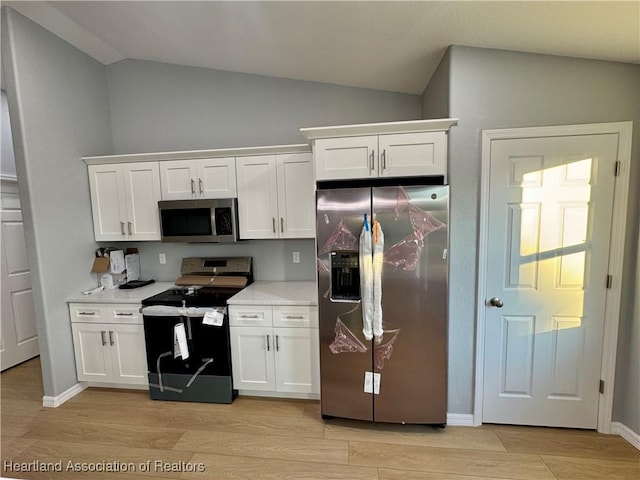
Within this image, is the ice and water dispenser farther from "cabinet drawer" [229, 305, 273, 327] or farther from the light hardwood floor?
the light hardwood floor

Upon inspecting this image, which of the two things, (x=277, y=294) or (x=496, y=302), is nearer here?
(x=496, y=302)

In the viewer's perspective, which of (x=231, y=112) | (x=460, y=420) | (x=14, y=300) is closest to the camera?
(x=460, y=420)

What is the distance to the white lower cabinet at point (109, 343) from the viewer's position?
247cm

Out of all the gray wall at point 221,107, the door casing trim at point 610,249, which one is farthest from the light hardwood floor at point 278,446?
the gray wall at point 221,107

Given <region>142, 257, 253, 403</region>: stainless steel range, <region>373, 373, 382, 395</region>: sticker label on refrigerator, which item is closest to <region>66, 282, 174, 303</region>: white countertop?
<region>142, 257, 253, 403</region>: stainless steel range

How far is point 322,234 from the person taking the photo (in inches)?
78.0

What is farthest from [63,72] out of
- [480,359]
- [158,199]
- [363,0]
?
[480,359]

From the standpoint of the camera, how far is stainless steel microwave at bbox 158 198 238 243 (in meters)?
2.53

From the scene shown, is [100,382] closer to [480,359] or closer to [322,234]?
[322,234]

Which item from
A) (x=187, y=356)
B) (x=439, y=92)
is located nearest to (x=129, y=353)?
(x=187, y=356)

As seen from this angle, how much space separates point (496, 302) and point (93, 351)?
132 inches

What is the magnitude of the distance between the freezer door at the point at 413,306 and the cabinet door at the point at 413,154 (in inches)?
6.7

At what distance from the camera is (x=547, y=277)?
1958 mm

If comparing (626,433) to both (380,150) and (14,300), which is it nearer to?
(380,150)
